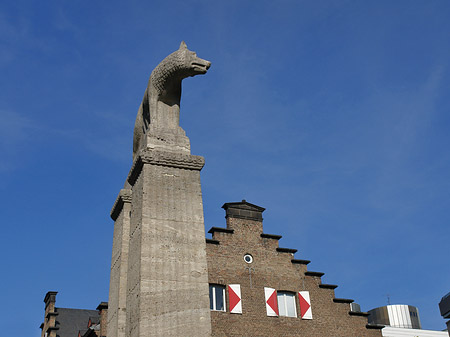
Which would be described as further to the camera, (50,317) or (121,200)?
(50,317)

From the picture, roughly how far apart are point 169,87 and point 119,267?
3.08 m

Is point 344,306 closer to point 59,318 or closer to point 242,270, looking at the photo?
point 242,270

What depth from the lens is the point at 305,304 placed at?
87.4 ft

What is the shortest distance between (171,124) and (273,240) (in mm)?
19712

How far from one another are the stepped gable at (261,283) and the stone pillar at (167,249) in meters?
17.2

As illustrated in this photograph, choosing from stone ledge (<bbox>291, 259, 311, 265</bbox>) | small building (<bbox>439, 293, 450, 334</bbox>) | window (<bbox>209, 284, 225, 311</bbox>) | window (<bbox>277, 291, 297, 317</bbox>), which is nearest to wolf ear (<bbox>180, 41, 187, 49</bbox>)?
window (<bbox>209, 284, 225, 311</bbox>)

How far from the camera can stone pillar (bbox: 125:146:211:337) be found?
701 cm

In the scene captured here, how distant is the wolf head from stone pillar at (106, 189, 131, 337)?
7.57ft

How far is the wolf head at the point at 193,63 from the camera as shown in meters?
8.76

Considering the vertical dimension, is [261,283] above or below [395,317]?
below

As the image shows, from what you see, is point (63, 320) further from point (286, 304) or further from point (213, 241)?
point (286, 304)

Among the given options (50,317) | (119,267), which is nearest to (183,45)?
(119,267)

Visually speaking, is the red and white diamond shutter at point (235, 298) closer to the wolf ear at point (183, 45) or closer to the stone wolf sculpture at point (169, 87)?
the stone wolf sculpture at point (169, 87)

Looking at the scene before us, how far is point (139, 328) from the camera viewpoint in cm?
677
